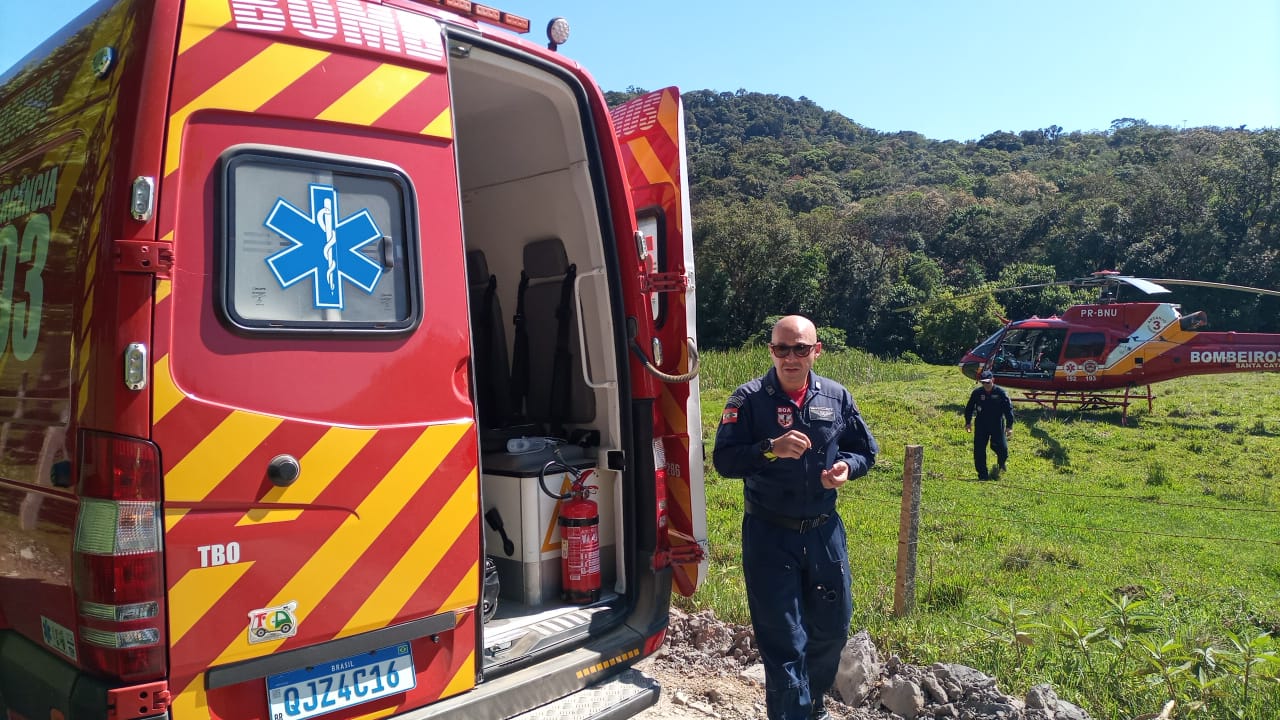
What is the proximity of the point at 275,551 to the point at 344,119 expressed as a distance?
1283mm

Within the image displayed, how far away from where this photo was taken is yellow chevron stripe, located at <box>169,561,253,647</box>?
2.37 metres

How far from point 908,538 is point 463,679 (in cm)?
325

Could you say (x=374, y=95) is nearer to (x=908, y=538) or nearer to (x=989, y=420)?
(x=908, y=538)

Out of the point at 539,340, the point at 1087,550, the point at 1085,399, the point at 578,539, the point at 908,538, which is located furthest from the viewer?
the point at 1085,399

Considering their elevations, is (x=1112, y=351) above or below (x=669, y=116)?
below

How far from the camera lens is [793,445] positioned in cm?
353

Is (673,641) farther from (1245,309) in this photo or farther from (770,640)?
(1245,309)

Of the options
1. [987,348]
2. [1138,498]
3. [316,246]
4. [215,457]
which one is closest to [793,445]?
[316,246]

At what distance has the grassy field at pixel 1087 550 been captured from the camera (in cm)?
423

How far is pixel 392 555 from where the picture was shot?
2.80 meters

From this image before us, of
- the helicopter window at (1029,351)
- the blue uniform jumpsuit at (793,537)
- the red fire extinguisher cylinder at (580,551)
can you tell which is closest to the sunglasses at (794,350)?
the blue uniform jumpsuit at (793,537)

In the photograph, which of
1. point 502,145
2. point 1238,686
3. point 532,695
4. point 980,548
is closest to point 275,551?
point 532,695

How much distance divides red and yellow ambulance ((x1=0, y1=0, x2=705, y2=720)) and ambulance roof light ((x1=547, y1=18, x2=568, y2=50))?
0.13 metres

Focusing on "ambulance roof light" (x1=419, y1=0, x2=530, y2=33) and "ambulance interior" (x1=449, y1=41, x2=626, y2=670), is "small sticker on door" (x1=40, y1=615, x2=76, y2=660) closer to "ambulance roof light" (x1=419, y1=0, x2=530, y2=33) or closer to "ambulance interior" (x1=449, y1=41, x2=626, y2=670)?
"ambulance interior" (x1=449, y1=41, x2=626, y2=670)
